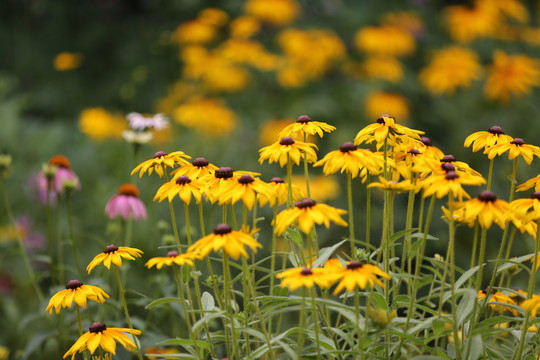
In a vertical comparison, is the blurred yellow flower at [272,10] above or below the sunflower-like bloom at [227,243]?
above

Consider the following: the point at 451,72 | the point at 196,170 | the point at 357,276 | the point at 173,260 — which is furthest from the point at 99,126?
the point at 357,276

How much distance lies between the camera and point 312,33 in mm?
3789

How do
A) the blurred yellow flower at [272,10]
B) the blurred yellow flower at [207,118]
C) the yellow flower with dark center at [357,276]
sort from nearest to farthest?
the yellow flower with dark center at [357,276]
the blurred yellow flower at [207,118]
the blurred yellow flower at [272,10]

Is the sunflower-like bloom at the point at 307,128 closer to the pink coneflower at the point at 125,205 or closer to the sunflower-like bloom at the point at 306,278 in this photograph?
the sunflower-like bloom at the point at 306,278

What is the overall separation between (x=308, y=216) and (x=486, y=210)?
0.92 ft

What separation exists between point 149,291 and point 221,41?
7.23 feet

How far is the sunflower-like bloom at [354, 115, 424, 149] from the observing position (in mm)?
1094

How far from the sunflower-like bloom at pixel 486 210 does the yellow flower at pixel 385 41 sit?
9.34ft

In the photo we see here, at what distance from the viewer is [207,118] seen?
3275 mm

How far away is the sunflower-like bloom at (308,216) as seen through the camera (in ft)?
3.09

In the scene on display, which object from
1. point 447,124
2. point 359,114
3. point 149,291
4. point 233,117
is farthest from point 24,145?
point 447,124

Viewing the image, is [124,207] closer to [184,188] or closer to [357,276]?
[184,188]

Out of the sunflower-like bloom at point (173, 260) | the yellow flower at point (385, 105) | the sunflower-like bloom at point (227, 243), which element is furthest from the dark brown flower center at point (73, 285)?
the yellow flower at point (385, 105)

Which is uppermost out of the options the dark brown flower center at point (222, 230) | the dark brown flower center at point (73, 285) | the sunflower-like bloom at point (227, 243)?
the dark brown flower center at point (222, 230)
